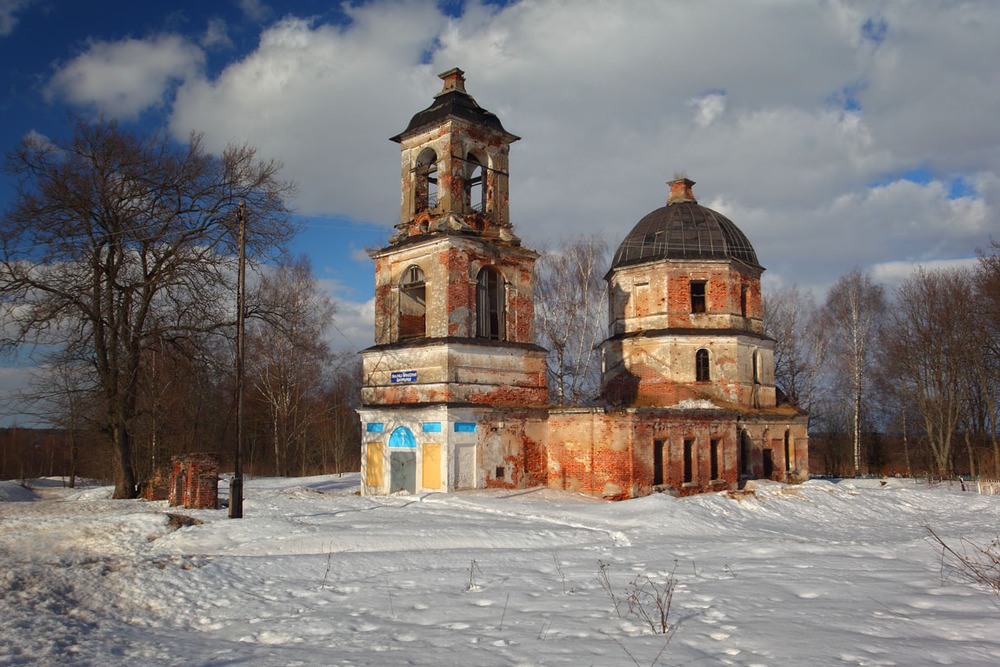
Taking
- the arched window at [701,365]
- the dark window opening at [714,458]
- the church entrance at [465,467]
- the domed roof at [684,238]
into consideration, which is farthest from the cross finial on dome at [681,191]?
the church entrance at [465,467]

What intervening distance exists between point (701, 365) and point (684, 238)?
16.3ft

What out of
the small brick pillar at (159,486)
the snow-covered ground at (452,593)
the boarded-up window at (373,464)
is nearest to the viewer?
the snow-covered ground at (452,593)

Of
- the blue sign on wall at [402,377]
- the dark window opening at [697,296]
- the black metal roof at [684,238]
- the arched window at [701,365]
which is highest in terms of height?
the black metal roof at [684,238]

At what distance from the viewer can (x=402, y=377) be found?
71.3 ft

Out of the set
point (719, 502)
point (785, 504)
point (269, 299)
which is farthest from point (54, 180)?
point (785, 504)

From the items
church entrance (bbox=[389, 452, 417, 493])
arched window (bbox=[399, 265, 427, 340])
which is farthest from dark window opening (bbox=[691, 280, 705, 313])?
church entrance (bbox=[389, 452, 417, 493])

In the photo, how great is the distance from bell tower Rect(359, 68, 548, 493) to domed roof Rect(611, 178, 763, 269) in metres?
8.03

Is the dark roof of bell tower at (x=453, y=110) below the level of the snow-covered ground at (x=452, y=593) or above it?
above

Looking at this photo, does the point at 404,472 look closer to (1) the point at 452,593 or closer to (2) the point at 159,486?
(2) the point at 159,486

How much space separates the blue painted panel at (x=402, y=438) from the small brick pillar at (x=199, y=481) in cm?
609

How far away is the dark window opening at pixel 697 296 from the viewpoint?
1140 inches

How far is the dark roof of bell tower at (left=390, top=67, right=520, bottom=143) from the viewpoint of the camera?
22.5m

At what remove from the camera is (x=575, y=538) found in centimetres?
1403

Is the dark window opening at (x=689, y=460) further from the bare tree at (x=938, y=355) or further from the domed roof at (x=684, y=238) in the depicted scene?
the bare tree at (x=938, y=355)
